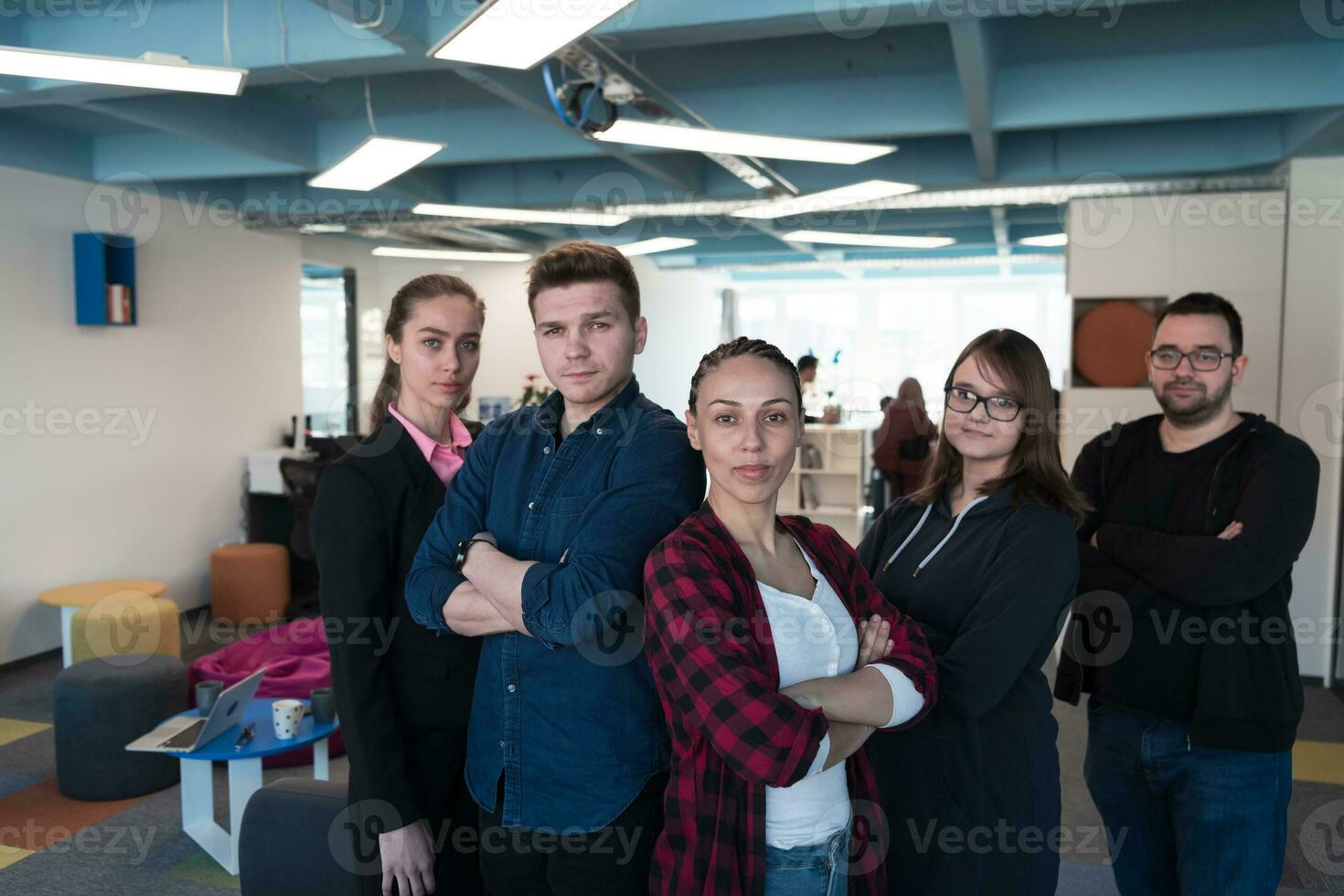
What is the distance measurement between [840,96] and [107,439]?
5.46 m

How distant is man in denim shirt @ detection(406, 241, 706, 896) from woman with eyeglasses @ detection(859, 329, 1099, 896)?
1.64ft

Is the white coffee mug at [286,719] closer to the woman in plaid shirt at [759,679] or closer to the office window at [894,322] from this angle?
the woman in plaid shirt at [759,679]

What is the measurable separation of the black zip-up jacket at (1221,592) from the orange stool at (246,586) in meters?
6.47

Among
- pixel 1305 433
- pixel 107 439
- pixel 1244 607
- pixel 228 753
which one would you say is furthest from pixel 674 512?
pixel 107 439

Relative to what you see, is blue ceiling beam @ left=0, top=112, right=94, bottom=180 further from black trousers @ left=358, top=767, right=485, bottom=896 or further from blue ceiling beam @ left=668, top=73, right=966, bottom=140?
black trousers @ left=358, top=767, right=485, bottom=896

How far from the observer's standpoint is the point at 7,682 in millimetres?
5984

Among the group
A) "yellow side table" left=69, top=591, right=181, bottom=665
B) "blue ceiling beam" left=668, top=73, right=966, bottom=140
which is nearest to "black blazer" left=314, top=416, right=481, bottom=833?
"blue ceiling beam" left=668, top=73, right=966, bottom=140

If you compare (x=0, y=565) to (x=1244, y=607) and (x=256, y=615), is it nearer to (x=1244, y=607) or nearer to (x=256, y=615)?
(x=256, y=615)

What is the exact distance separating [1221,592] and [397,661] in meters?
1.79

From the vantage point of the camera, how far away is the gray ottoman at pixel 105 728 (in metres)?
4.30

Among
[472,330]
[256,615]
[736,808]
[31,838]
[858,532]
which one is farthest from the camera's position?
[858,532]

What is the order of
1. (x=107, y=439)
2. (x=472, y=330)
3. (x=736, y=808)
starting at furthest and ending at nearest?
(x=107, y=439), (x=472, y=330), (x=736, y=808)

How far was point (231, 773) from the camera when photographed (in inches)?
149

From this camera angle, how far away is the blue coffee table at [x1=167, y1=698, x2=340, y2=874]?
369 centimetres
